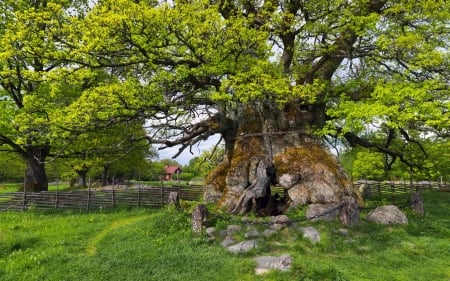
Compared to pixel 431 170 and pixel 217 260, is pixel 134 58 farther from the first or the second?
pixel 431 170

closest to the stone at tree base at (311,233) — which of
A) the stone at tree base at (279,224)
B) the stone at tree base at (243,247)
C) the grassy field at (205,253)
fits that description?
the grassy field at (205,253)

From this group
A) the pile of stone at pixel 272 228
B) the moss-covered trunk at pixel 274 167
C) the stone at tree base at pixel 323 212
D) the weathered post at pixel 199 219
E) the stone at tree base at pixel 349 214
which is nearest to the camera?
the pile of stone at pixel 272 228

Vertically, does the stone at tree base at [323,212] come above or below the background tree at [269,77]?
below

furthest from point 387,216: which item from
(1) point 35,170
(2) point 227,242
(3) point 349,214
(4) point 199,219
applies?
(1) point 35,170

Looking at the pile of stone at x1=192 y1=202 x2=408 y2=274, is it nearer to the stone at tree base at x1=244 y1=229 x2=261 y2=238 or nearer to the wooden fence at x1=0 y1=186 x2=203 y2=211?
the stone at tree base at x1=244 y1=229 x2=261 y2=238

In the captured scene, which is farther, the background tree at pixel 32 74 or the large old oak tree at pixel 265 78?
the background tree at pixel 32 74

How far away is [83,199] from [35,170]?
15.4 ft

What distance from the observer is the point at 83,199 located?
21.0 m

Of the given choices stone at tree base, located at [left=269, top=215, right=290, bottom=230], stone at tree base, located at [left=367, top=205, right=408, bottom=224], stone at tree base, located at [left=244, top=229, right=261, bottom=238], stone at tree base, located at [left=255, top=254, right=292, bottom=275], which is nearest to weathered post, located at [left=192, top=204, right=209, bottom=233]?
stone at tree base, located at [left=244, top=229, right=261, bottom=238]

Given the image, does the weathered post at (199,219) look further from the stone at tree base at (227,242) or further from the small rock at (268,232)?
the small rock at (268,232)

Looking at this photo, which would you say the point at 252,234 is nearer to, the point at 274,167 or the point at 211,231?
the point at 211,231

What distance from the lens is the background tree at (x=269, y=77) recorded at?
40.9ft

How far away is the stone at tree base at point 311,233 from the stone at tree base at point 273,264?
72.5 inches

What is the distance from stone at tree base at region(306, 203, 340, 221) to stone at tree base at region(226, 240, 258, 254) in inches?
104
